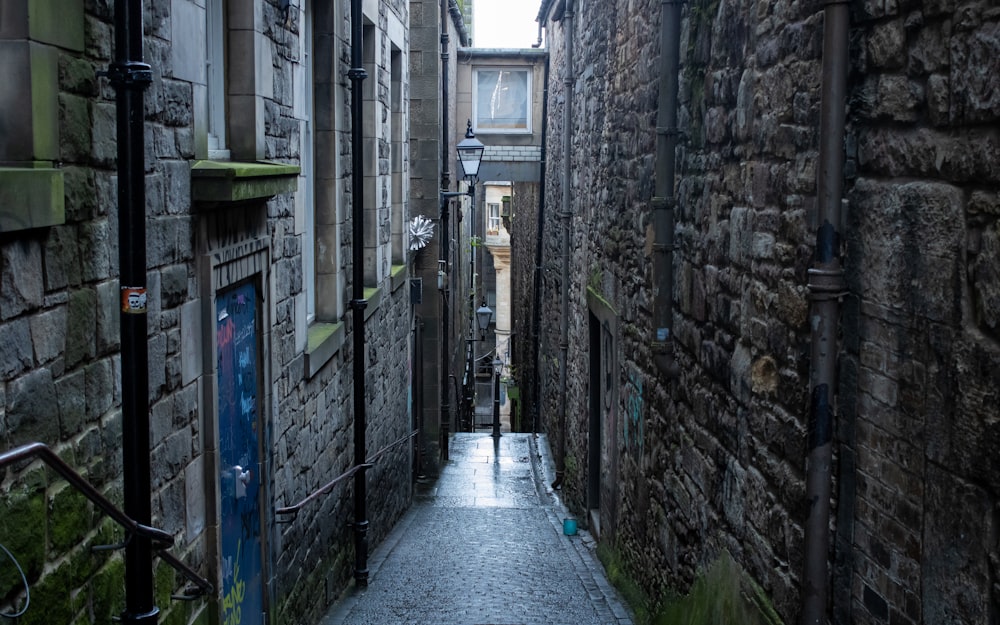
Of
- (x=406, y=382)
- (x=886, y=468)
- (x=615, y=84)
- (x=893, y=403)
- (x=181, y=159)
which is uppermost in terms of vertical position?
(x=615, y=84)

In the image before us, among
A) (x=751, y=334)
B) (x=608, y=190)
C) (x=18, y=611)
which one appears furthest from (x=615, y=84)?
(x=18, y=611)

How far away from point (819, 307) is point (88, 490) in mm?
2486

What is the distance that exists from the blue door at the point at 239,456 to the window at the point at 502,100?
584 inches

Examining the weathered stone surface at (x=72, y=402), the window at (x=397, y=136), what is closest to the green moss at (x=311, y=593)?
the weathered stone surface at (x=72, y=402)

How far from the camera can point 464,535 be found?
1119cm

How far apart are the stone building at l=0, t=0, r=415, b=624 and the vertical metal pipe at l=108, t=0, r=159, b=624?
0.08ft

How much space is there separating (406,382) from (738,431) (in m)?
8.39

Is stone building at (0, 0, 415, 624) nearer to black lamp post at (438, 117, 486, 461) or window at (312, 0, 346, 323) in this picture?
window at (312, 0, 346, 323)

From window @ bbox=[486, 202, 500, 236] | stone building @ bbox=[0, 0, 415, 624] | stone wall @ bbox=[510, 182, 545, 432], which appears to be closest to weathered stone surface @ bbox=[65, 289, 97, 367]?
stone building @ bbox=[0, 0, 415, 624]

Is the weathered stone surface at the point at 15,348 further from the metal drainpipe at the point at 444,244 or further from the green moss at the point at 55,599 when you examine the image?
the metal drainpipe at the point at 444,244

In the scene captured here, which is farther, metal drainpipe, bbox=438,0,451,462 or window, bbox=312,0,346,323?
metal drainpipe, bbox=438,0,451,462

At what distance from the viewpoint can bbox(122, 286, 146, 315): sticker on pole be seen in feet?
10.9

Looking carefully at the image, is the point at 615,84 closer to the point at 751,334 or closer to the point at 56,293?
the point at 751,334

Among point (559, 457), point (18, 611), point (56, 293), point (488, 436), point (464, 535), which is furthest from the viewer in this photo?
point (488, 436)
